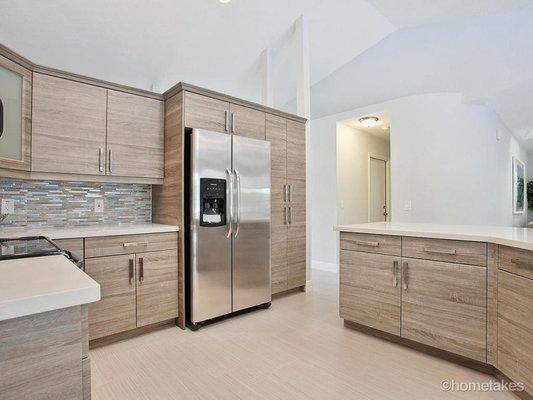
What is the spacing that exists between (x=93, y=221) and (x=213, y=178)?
1154 mm

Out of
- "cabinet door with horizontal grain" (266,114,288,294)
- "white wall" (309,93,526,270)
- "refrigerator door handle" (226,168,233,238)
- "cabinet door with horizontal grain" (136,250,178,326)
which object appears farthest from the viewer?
"white wall" (309,93,526,270)

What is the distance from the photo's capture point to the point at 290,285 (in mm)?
3557

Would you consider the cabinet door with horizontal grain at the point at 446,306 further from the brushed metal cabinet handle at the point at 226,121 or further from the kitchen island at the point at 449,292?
the brushed metal cabinet handle at the point at 226,121

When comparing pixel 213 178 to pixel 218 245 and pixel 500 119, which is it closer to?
pixel 218 245

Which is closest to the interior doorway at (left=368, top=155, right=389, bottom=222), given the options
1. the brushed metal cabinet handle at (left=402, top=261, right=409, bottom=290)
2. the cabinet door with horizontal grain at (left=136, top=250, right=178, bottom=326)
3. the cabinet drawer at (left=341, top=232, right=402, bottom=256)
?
the cabinet drawer at (left=341, top=232, right=402, bottom=256)

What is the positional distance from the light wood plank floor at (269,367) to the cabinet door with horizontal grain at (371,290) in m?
0.16

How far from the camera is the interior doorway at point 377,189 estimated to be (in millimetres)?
5738

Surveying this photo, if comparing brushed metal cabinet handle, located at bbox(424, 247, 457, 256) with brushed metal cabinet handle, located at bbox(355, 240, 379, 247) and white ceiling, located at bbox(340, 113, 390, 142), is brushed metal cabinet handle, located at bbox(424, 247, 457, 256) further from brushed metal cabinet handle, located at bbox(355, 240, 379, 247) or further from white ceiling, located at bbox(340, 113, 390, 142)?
white ceiling, located at bbox(340, 113, 390, 142)

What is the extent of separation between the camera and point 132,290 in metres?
2.45

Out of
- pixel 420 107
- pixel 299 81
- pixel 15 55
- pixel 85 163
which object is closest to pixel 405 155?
pixel 420 107

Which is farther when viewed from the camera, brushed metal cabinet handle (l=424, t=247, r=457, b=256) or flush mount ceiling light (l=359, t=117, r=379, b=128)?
flush mount ceiling light (l=359, t=117, r=379, b=128)

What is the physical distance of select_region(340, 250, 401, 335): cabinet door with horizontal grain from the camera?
232 cm

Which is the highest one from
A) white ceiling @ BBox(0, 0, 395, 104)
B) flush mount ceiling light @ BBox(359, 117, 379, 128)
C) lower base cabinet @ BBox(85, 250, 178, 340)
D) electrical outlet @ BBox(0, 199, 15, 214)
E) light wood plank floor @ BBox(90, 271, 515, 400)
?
white ceiling @ BBox(0, 0, 395, 104)
